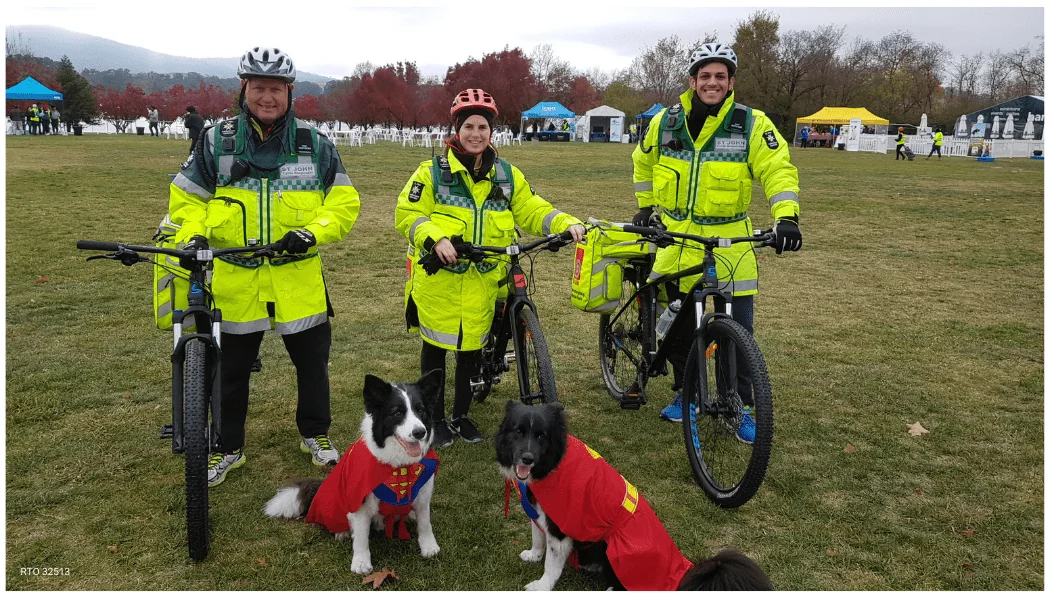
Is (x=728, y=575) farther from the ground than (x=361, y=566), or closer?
farther from the ground

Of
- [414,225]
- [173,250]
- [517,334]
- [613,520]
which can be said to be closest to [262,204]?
[173,250]

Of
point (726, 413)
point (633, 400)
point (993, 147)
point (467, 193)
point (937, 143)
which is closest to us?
point (726, 413)

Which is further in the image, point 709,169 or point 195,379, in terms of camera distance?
point 709,169

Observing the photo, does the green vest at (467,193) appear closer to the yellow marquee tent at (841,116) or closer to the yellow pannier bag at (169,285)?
the yellow pannier bag at (169,285)

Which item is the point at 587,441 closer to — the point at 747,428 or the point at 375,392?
the point at 747,428

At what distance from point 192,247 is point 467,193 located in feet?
4.94

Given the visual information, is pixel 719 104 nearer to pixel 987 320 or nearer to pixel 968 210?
pixel 987 320

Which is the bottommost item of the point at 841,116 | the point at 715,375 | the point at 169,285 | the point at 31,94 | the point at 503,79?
the point at 715,375

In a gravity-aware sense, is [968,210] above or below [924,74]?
below

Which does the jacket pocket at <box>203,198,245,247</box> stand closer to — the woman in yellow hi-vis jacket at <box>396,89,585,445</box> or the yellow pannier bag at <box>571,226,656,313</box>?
the woman in yellow hi-vis jacket at <box>396,89,585,445</box>

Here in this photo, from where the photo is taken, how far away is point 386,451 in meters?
3.26

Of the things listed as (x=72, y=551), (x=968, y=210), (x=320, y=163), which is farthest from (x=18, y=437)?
(x=968, y=210)

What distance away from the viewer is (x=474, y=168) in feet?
13.6

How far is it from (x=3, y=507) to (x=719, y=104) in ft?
14.4
